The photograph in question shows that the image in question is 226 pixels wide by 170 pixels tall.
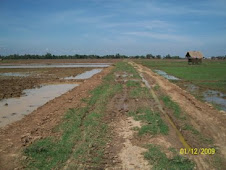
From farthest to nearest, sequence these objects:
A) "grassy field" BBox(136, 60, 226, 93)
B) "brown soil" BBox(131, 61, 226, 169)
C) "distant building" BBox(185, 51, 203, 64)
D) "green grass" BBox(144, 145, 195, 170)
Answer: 1. "distant building" BBox(185, 51, 203, 64)
2. "grassy field" BBox(136, 60, 226, 93)
3. "brown soil" BBox(131, 61, 226, 169)
4. "green grass" BBox(144, 145, 195, 170)

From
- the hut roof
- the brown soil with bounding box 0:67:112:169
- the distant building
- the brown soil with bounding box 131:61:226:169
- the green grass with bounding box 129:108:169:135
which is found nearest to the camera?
the brown soil with bounding box 0:67:112:169

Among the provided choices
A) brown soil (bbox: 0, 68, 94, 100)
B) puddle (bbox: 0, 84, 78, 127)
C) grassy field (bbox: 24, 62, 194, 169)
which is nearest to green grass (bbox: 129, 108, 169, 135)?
grassy field (bbox: 24, 62, 194, 169)

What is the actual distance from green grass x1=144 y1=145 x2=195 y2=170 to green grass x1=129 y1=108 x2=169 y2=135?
52.9 inches

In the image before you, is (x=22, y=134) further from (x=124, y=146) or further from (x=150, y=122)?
(x=150, y=122)

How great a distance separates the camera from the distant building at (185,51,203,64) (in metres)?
52.8

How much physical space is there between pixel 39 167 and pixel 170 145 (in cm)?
308

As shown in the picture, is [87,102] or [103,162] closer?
[103,162]

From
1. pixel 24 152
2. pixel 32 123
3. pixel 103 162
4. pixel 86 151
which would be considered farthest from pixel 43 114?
pixel 103 162

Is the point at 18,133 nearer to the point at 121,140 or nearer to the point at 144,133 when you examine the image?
the point at 121,140

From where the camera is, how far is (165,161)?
4.60m

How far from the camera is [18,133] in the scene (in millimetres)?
6727

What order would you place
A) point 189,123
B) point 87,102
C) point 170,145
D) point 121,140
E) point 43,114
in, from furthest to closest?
point 87,102
point 43,114
point 189,123
point 121,140
point 170,145
